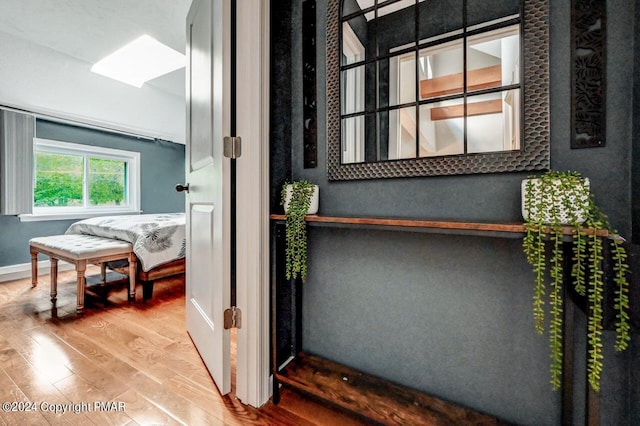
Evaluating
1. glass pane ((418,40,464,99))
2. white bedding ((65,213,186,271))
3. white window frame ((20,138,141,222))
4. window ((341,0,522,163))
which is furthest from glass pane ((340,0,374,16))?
white window frame ((20,138,141,222))

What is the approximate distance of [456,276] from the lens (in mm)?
1081

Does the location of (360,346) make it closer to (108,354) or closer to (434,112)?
(434,112)

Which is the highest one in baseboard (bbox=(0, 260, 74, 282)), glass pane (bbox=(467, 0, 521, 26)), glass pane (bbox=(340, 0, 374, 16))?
glass pane (bbox=(340, 0, 374, 16))

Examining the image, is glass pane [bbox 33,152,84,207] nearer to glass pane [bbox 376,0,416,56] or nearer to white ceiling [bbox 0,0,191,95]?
white ceiling [bbox 0,0,191,95]

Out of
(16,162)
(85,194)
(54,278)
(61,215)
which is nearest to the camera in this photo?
(54,278)

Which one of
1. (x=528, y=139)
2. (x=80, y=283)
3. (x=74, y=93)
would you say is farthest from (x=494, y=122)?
(x=74, y=93)

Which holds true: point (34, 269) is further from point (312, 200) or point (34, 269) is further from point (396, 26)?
point (396, 26)

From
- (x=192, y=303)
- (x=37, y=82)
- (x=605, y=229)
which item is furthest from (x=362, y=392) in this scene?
(x=37, y=82)

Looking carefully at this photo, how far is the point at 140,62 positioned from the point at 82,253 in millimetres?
2454

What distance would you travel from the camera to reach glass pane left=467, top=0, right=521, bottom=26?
0.97 metres

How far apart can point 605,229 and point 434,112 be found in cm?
65

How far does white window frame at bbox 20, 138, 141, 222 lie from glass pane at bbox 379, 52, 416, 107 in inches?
160

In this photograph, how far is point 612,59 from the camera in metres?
0.84

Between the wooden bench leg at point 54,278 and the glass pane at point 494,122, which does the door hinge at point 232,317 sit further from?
the wooden bench leg at point 54,278
